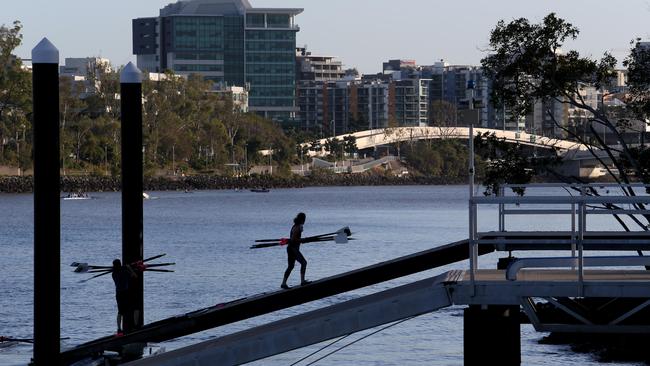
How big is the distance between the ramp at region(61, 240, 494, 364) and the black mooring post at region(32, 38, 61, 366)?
376 centimetres

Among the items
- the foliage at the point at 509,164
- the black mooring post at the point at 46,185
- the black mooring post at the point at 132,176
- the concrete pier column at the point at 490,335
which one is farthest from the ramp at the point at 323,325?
the foliage at the point at 509,164

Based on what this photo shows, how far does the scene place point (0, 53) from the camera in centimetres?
18362

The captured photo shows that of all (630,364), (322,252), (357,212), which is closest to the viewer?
(630,364)

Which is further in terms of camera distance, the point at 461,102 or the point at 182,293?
the point at 182,293

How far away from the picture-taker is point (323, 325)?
1945 centimetres

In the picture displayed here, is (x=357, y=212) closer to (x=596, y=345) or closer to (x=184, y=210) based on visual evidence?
(x=184, y=210)

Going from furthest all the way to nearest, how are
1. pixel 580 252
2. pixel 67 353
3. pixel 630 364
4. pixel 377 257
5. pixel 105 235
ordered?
1. pixel 105 235
2. pixel 377 257
3. pixel 630 364
4. pixel 67 353
5. pixel 580 252

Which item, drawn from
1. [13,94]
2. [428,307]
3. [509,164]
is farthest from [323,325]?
[13,94]

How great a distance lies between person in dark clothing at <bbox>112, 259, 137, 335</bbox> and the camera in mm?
30641

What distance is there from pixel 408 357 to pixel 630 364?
6.77 metres

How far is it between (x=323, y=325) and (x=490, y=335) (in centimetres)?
226

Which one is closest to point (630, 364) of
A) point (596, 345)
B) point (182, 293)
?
point (596, 345)

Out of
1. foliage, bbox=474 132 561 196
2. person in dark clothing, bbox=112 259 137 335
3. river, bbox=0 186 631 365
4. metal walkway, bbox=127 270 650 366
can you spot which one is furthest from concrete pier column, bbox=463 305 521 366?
foliage, bbox=474 132 561 196

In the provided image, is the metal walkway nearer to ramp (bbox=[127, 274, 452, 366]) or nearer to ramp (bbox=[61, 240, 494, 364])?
ramp (bbox=[127, 274, 452, 366])
